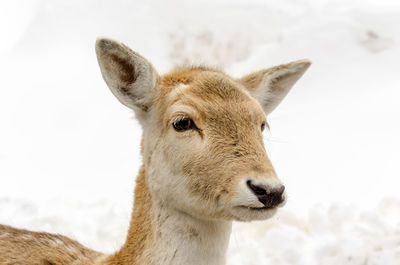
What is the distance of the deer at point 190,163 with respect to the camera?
3.68 meters

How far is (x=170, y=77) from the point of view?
450 cm

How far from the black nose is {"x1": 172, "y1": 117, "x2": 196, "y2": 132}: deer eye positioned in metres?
0.68

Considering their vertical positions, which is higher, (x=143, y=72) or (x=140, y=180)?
(x=143, y=72)

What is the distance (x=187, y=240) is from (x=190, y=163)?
1.76 ft

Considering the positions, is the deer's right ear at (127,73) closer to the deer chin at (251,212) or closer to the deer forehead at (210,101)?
the deer forehead at (210,101)

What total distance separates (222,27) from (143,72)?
31.1ft

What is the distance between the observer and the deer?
12.1 ft

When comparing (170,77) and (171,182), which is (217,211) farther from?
(170,77)

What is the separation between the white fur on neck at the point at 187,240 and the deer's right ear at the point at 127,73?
34.2 inches

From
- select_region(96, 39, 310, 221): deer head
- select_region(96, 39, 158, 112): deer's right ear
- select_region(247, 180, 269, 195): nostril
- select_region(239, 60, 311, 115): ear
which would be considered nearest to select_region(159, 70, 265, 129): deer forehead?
select_region(96, 39, 310, 221): deer head

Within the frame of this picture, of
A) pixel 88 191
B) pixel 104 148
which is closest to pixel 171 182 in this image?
pixel 88 191

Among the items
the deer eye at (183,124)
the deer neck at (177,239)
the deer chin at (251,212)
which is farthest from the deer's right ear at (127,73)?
the deer chin at (251,212)

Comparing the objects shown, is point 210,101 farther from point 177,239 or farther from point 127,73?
point 177,239

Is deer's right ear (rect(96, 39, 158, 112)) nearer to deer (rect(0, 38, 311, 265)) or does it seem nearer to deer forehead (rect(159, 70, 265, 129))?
deer (rect(0, 38, 311, 265))
